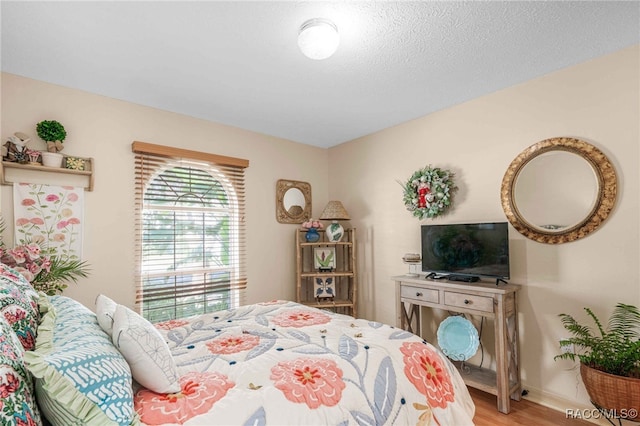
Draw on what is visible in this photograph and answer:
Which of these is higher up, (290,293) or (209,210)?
(209,210)

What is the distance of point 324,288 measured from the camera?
3.70m

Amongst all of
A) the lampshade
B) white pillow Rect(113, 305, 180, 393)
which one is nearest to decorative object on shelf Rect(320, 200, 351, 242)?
the lampshade

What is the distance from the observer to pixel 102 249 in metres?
2.63

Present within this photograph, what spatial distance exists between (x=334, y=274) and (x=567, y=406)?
2.23 meters

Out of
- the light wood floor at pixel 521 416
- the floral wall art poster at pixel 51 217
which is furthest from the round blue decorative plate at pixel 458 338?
the floral wall art poster at pixel 51 217

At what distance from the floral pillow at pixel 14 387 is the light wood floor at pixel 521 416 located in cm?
247

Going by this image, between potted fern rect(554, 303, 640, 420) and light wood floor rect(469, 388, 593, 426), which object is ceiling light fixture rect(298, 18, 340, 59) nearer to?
potted fern rect(554, 303, 640, 420)

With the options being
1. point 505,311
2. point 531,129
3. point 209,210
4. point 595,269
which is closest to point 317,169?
point 209,210

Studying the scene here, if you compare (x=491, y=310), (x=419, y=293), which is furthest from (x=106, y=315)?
(x=491, y=310)

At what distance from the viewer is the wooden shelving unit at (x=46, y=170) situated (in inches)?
88.6

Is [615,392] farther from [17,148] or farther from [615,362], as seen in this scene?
[17,148]

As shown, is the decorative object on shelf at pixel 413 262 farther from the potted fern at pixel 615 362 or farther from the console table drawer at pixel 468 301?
the potted fern at pixel 615 362

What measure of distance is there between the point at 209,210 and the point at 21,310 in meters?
2.18

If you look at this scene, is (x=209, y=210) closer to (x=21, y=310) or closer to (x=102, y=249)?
(x=102, y=249)
